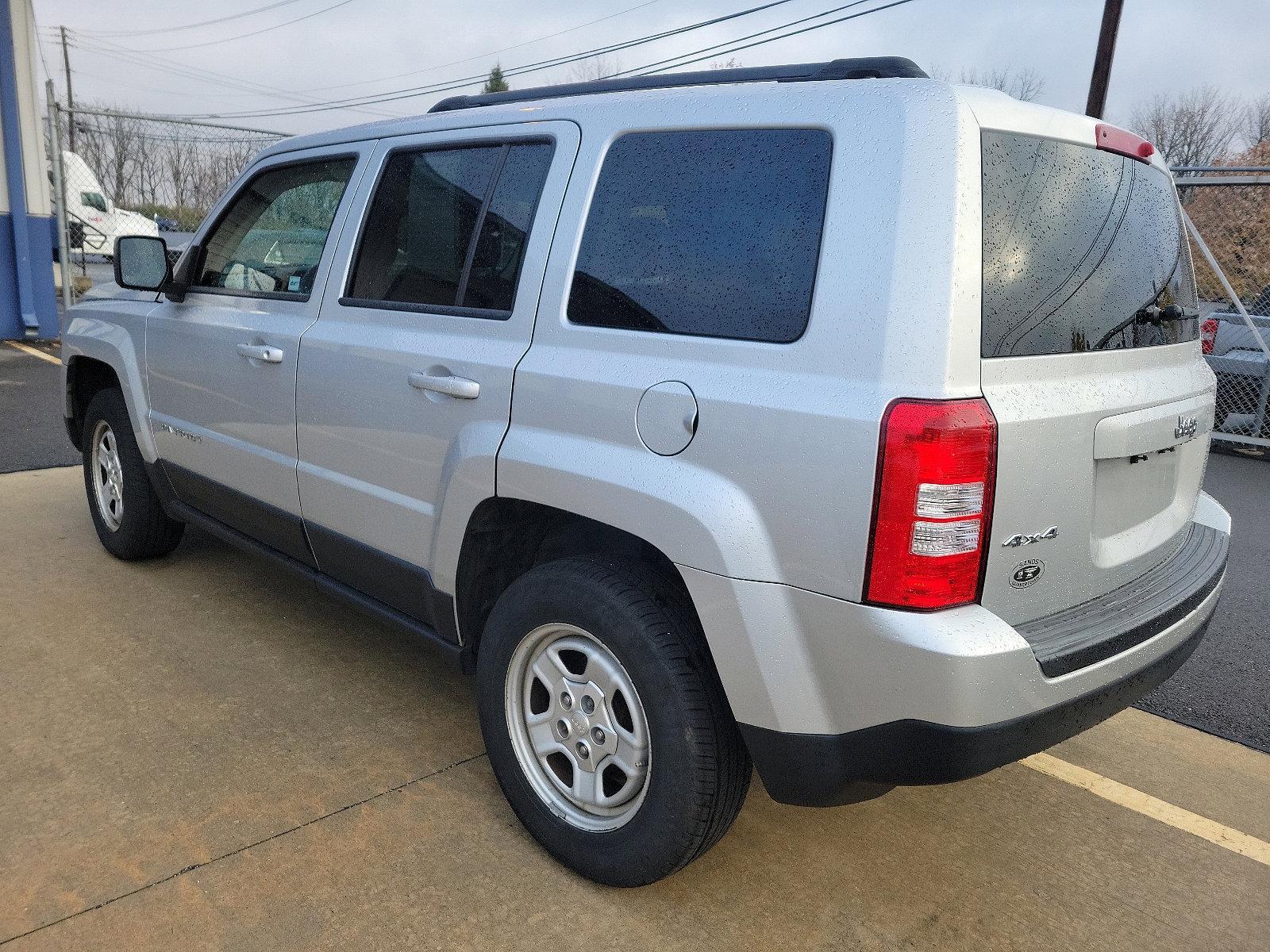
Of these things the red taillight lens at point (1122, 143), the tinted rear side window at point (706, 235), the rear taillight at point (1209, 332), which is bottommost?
the rear taillight at point (1209, 332)

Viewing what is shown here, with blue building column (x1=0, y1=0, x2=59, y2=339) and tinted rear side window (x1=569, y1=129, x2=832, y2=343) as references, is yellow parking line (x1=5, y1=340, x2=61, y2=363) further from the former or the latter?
tinted rear side window (x1=569, y1=129, x2=832, y2=343)

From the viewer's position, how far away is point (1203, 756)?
3.38 metres

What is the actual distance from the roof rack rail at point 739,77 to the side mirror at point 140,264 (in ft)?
4.99

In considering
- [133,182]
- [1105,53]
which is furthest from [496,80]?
[1105,53]

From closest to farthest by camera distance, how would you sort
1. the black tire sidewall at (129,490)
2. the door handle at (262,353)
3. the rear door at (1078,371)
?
the rear door at (1078,371)
the door handle at (262,353)
the black tire sidewall at (129,490)

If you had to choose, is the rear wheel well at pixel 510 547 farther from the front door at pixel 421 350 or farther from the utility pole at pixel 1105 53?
the utility pole at pixel 1105 53

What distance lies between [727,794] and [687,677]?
31cm

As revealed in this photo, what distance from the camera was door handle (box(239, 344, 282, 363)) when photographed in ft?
10.8

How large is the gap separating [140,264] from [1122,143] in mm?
3515

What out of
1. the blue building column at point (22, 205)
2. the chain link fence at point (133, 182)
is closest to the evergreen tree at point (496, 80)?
the chain link fence at point (133, 182)

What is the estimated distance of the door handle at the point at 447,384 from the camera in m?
2.62

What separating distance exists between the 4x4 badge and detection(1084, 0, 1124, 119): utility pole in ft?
41.7

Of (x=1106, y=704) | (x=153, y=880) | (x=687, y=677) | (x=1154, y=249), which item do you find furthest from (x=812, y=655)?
(x=153, y=880)

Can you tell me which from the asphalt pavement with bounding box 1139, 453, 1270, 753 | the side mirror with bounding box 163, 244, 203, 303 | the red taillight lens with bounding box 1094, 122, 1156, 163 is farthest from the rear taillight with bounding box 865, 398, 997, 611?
the side mirror with bounding box 163, 244, 203, 303
